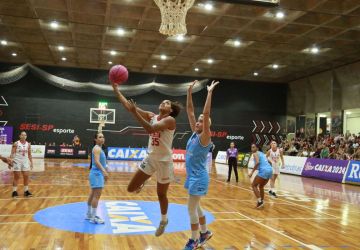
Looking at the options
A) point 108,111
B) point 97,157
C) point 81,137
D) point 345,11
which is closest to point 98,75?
point 108,111

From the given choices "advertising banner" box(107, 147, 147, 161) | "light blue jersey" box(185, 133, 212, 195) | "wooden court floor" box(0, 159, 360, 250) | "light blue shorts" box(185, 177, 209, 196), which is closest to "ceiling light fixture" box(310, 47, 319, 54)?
"wooden court floor" box(0, 159, 360, 250)

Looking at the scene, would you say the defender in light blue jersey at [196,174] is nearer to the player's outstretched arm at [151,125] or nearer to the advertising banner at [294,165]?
the player's outstretched arm at [151,125]

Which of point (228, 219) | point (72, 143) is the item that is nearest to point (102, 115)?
point (72, 143)

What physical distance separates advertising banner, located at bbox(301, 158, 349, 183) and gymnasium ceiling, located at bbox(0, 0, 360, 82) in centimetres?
620

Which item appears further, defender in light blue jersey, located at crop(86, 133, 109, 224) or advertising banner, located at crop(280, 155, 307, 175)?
advertising banner, located at crop(280, 155, 307, 175)

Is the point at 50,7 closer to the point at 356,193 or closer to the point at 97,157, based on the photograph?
the point at 97,157

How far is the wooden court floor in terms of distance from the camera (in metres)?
6.06

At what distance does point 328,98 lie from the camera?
27469mm

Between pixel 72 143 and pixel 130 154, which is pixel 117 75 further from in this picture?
pixel 72 143

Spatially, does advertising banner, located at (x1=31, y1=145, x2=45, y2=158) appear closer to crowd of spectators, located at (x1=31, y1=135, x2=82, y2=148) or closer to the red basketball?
crowd of spectators, located at (x1=31, y1=135, x2=82, y2=148)

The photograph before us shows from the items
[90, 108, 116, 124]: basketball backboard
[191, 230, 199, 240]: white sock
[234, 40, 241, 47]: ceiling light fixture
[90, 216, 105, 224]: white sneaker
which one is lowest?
[90, 216, 105, 224]: white sneaker

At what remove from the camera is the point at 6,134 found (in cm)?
2700

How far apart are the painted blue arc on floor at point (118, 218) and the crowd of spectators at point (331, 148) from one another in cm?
1301

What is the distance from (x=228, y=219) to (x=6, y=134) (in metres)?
23.0
